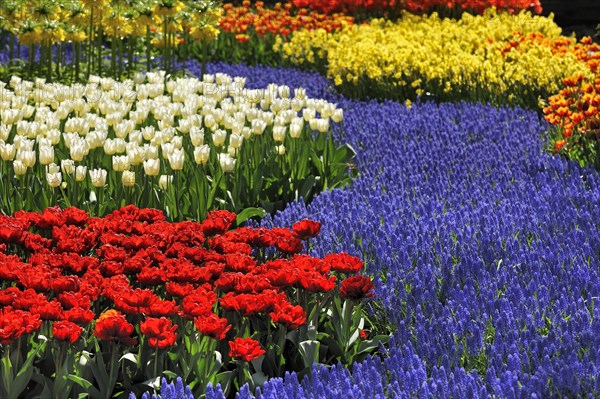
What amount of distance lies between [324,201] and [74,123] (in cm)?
158

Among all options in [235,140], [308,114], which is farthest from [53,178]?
[308,114]

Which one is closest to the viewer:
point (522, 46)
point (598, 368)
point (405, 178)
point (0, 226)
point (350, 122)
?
point (598, 368)

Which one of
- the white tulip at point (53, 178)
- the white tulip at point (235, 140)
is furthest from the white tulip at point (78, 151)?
the white tulip at point (235, 140)

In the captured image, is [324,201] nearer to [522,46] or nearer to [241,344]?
[241,344]

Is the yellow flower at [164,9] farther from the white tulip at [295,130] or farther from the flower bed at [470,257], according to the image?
the white tulip at [295,130]

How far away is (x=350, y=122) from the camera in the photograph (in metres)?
7.42

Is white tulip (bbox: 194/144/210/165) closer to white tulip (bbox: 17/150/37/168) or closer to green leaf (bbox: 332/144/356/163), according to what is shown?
white tulip (bbox: 17/150/37/168)

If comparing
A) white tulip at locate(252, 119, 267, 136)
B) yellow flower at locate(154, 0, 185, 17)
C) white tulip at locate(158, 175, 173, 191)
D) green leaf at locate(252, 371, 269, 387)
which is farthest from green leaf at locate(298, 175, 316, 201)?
yellow flower at locate(154, 0, 185, 17)

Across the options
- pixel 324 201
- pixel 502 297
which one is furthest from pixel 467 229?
pixel 324 201

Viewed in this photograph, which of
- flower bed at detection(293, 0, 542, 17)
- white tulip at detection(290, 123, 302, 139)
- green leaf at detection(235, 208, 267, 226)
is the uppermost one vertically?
flower bed at detection(293, 0, 542, 17)

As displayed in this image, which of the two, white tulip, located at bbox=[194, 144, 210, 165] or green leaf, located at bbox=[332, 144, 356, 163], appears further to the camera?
green leaf, located at bbox=[332, 144, 356, 163]

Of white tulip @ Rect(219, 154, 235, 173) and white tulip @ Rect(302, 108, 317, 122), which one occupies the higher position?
white tulip @ Rect(302, 108, 317, 122)

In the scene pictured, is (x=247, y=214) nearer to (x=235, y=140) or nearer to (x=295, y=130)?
(x=235, y=140)

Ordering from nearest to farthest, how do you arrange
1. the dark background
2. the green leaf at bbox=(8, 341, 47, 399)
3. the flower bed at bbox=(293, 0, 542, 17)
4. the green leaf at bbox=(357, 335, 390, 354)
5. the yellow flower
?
the green leaf at bbox=(8, 341, 47, 399)
the green leaf at bbox=(357, 335, 390, 354)
the yellow flower
the flower bed at bbox=(293, 0, 542, 17)
the dark background
